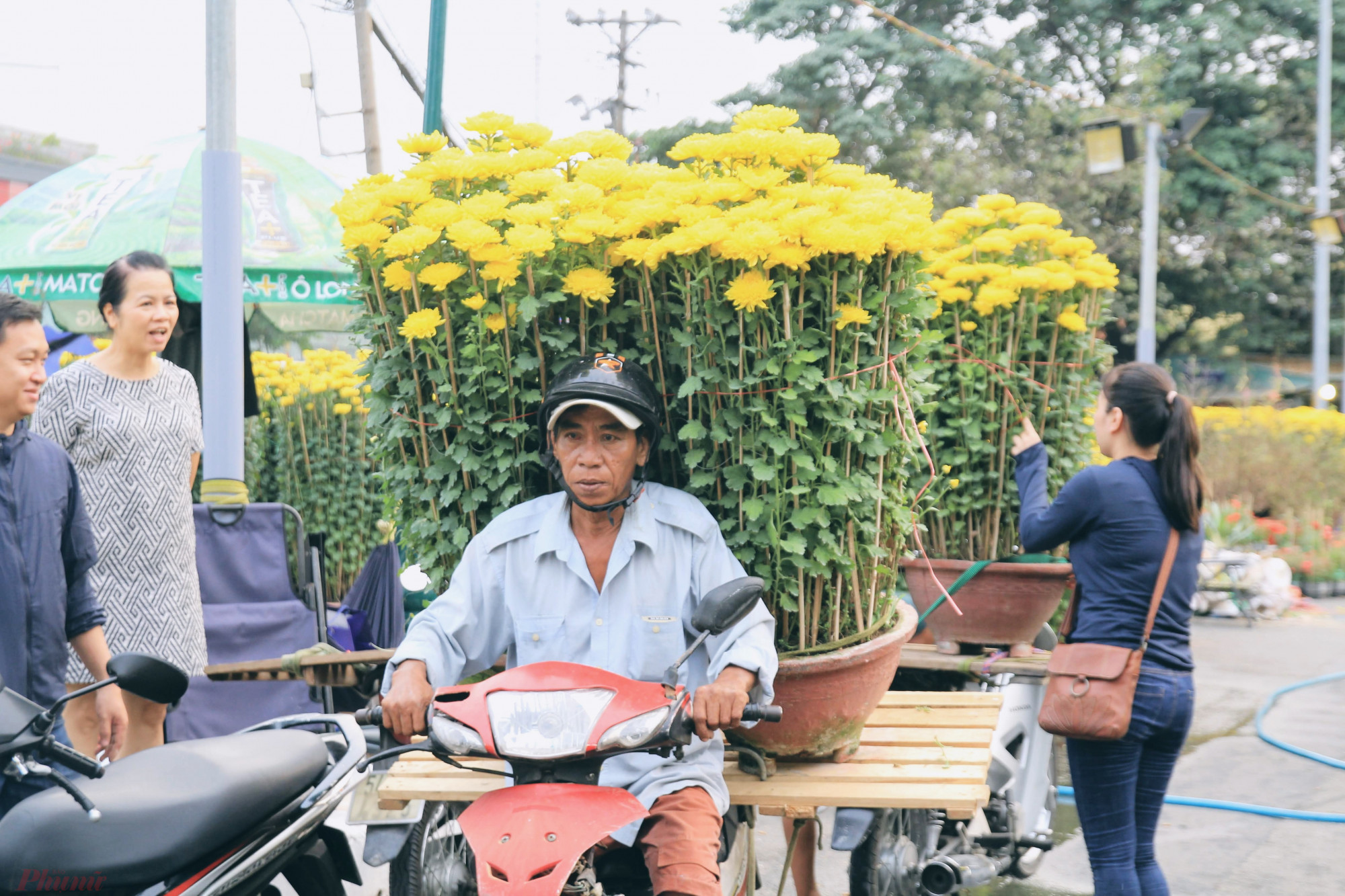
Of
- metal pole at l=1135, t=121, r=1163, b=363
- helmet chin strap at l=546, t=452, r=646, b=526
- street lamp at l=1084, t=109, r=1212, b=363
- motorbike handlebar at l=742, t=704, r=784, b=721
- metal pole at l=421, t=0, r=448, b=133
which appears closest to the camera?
motorbike handlebar at l=742, t=704, r=784, b=721

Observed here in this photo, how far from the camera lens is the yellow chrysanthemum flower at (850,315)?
2.98 meters

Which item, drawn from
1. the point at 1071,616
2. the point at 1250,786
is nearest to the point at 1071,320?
the point at 1071,616

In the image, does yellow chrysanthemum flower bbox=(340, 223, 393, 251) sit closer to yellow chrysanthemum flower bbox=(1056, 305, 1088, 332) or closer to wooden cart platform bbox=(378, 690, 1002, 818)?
wooden cart platform bbox=(378, 690, 1002, 818)

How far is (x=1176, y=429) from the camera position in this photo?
3.38 m

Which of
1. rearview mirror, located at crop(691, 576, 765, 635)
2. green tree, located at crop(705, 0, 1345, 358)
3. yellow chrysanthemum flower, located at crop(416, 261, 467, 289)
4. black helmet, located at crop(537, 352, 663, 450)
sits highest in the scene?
green tree, located at crop(705, 0, 1345, 358)

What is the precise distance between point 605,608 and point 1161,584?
1.58 meters

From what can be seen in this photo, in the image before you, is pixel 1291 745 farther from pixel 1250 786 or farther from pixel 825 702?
pixel 825 702

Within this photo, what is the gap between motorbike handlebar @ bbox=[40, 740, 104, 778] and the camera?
2.10 meters

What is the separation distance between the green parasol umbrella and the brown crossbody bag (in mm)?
5642

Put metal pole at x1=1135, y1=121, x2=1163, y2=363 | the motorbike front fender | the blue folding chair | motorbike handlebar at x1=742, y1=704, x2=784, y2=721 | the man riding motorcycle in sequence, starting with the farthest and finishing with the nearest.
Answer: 1. metal pole at x1=1135, y1=121, x2=1163, y2=363
2. the blue folding chair
3. the man riding motorcycle
4. motorbike handlebar at x1=742, y1=704, x2=784, y2=721
5. the motorbike front fender

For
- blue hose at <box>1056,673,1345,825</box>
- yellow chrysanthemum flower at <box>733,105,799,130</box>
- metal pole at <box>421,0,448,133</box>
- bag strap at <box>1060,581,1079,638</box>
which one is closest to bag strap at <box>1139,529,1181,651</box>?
bag strap at <box>1060,581,1079,638</box>

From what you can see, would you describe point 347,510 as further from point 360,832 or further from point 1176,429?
point 1176,429

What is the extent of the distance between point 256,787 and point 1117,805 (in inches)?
90.7

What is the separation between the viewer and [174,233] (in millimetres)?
7922
